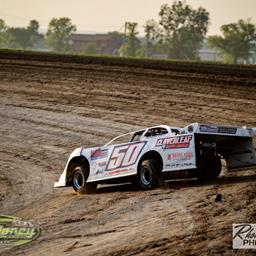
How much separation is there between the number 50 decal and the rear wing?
123 centimetres

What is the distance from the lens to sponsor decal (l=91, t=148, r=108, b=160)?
47.4 feet

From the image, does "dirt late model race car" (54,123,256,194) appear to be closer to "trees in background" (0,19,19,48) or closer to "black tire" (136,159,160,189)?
"black tire" (136,159,160,189)

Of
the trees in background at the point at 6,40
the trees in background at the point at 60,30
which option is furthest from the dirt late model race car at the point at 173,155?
the trees in background at the point at 6,40

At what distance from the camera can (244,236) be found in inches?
343

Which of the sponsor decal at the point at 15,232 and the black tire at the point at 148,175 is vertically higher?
the black tire at the point at 148,175

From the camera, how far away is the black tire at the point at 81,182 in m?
15.0

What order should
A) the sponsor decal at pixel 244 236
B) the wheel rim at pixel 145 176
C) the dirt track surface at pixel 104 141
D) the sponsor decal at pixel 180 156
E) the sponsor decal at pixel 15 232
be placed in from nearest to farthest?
the sponsor decal at pixel 244 236, the dirt track surface at pixel 104 141, the sponsor decal at pixel 15 232, the sponsor decal at pixel 180 156, the wheel rim at pixel 145 176

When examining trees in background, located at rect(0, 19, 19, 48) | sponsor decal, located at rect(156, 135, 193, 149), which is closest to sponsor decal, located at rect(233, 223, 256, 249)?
sponsor decal, located at rect(156, 135, 193, 149)

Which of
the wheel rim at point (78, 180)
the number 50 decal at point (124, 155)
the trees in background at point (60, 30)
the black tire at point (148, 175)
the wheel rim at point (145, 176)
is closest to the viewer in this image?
the black tire at point (148, 175)

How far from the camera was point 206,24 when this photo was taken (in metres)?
124

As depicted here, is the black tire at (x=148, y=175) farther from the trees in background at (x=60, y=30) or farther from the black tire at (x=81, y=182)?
the trees in background at (x=60, y=30)

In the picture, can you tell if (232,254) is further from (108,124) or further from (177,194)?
(108,124)

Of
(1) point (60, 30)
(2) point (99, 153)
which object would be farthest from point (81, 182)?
(1) point (60, 30)

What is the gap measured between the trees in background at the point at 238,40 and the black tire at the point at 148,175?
318 feet
